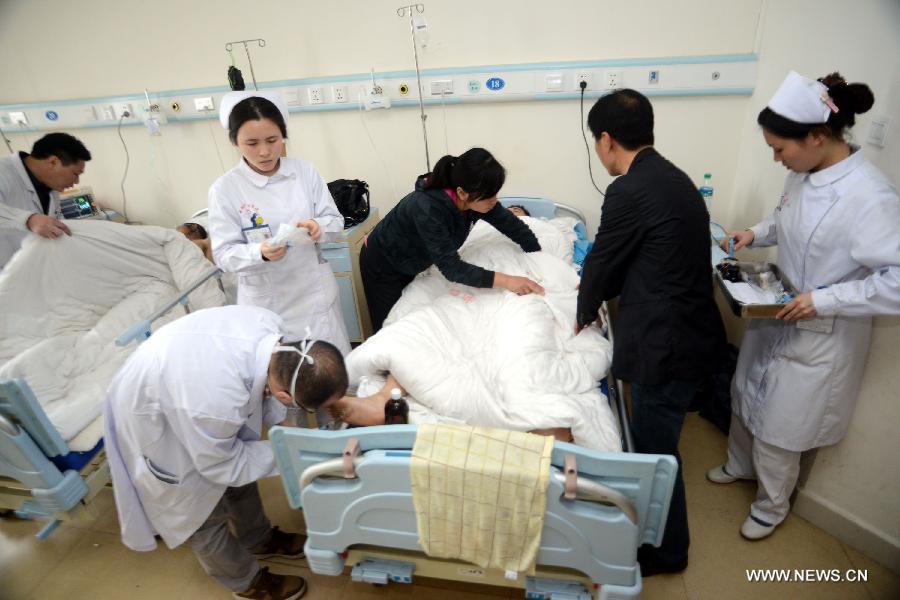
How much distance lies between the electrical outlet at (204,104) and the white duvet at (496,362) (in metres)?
2.22

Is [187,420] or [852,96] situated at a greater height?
[852,96]

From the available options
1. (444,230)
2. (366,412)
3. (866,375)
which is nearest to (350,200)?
(444,230)

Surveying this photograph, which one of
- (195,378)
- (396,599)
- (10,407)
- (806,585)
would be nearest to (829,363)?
(806,585)

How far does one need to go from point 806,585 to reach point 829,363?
836 millimetres

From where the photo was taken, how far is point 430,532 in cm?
126

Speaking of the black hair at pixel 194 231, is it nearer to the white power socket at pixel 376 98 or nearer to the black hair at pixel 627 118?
the white power socket at pixel 376 98

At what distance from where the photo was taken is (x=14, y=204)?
8.07 ft

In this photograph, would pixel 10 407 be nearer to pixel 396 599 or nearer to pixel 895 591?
pixel 396 599

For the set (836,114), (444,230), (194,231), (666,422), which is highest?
(836,114)

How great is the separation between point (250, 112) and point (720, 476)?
2513 mm

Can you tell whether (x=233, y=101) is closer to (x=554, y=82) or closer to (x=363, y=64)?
(x=363, y=64)

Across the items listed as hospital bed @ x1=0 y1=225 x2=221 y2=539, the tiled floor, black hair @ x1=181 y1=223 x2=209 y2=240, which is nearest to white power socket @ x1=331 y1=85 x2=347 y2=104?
black hair @ x1=181 y1=223 x2=209 y2=240

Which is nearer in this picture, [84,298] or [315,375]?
[315,375]

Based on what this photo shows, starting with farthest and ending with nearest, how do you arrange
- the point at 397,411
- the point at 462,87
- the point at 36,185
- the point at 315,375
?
the point at 462,87, the point at 36,185, the point at 397,411, the point at 315,375
